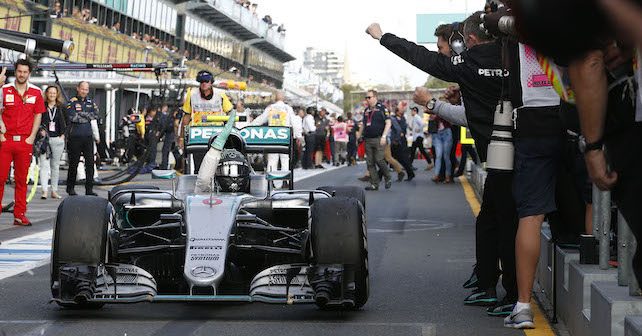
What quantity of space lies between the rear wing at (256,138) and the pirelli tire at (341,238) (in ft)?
9.68

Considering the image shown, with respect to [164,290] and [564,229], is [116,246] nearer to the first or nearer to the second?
[164,290]

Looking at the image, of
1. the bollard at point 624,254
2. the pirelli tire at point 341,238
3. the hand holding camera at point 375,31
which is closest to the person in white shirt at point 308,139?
the hand holding camera at point 375,31

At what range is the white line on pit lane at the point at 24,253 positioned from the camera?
1005 cm

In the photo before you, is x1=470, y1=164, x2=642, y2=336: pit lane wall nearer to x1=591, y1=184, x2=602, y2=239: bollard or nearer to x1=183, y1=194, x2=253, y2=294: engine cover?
x1=591, y1=184, x2=602, y2=239: bollard

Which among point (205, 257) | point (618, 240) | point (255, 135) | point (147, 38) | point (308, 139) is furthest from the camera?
point (147, 38)

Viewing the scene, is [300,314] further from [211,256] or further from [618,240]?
[618,240]

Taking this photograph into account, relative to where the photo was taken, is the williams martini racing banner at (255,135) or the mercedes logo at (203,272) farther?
the williams martini racing banner at (255,135)

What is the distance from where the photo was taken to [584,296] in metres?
6.28

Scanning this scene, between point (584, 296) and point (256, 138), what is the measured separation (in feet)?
15.5

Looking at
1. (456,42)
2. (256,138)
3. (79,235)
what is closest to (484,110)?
(456,42)

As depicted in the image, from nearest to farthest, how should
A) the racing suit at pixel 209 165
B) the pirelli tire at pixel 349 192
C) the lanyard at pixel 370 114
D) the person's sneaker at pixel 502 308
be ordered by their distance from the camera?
the person's sneaker at pixel 502 308, the racing suit at pixel 209 165, the pirelli tire at pixel 349 192, the lanyard at pixel 370 114

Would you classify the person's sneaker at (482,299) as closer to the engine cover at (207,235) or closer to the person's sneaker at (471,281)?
the person's sneaker at (471,281)

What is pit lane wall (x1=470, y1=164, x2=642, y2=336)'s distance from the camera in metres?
5.25

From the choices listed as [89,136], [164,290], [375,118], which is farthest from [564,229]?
[375,118]
